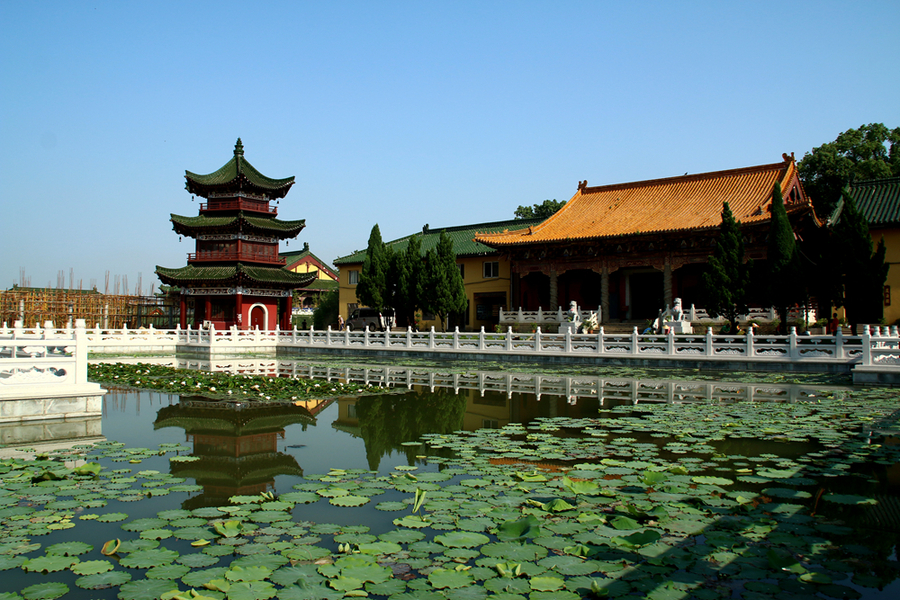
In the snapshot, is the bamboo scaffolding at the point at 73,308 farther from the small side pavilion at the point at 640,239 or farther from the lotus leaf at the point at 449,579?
the lotus leaf at the point at 449,579

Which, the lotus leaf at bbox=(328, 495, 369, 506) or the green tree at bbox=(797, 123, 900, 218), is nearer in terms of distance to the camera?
the lotus leaf at bbox=(328, 495, 369, 506)

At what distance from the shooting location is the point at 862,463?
6285mm

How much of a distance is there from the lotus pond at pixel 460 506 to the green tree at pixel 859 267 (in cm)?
960

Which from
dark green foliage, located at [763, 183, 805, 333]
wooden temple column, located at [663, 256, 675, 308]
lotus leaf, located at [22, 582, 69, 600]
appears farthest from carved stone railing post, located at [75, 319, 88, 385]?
wooden temple column, located at [663, 256, 675, 308]

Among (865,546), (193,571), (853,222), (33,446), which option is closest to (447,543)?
(193,571)

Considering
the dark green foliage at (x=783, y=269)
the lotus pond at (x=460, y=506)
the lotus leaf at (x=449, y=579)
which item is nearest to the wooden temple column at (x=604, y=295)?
the dark green foliage at (x=783, y=269)

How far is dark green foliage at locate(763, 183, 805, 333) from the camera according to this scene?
18.8m

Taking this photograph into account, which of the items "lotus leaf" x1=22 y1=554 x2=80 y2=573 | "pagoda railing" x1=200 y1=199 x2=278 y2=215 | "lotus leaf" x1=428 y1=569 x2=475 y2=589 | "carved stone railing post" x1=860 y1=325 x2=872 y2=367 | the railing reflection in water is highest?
"pagoda railing" x1=200 y1=199 x2=278 y2=215

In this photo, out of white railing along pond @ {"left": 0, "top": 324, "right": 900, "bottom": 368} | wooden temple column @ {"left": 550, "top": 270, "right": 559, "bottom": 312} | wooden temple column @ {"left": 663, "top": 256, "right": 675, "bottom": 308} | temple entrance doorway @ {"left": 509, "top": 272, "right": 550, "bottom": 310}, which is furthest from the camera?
temple entrance doorway @ {"left": 509, "top": 272, "right": 550, "bottom": 310}

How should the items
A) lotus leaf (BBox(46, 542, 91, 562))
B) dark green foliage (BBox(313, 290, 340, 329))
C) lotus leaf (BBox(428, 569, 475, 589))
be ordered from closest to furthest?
lotus leaf (BBox(428, 569, 475, 589)) → lotus leaf (BBox(46, 542, 91, 562)) → dark green foliage (BBox(313, 290, 340, 329))

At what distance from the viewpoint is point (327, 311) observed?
4047 cm

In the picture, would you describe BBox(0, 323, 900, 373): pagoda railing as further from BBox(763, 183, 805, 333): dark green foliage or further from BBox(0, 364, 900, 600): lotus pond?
BBox(0, 364, 900, 600): lotus pond

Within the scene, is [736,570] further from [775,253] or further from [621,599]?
[775,253]

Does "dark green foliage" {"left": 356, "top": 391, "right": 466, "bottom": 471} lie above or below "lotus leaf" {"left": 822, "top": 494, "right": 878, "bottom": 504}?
above
